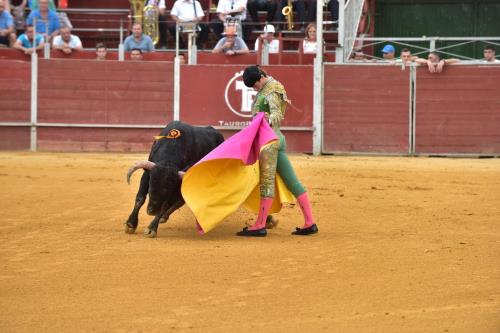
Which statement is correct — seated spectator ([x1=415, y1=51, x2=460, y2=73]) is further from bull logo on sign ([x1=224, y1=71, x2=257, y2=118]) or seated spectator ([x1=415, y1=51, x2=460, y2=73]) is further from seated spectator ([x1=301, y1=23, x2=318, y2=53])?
bull logo on sign ([x1=224, y1=71, x2=257, y2=118])

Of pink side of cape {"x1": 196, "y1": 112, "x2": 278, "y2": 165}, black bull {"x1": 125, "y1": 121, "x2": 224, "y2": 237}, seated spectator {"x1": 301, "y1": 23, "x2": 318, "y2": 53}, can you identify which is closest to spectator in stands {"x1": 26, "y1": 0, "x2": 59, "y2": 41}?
seated spectator {"x1": 301, "y1": 23, "x2": 318, "y2": 53}

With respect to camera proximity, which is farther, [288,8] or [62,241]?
[288,8]

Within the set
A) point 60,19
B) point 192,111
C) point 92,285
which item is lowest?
point 92,285

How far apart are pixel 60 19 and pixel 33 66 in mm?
1875

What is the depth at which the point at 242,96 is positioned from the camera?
16312 millimetres

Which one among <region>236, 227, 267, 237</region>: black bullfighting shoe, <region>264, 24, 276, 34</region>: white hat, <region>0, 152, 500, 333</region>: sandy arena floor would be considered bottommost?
<region>0, 152, 500, 333</region>: sandy arena floor

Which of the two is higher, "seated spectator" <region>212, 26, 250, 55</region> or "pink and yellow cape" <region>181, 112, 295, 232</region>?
"seated spectator" <region>212, 26, 250, 55</region>

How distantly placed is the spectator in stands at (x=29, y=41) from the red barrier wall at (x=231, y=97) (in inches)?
95.9

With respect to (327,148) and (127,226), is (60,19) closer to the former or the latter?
(327,148)

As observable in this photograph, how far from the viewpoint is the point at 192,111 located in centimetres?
1641

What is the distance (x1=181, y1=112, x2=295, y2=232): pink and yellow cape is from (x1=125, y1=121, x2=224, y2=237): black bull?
0.44ft

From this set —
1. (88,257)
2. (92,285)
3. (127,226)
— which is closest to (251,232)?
(127,226)

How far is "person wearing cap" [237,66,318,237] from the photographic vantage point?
7984 mm

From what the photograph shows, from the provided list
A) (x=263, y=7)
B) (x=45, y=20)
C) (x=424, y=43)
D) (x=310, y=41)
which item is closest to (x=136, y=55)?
(x=45, y=20)
